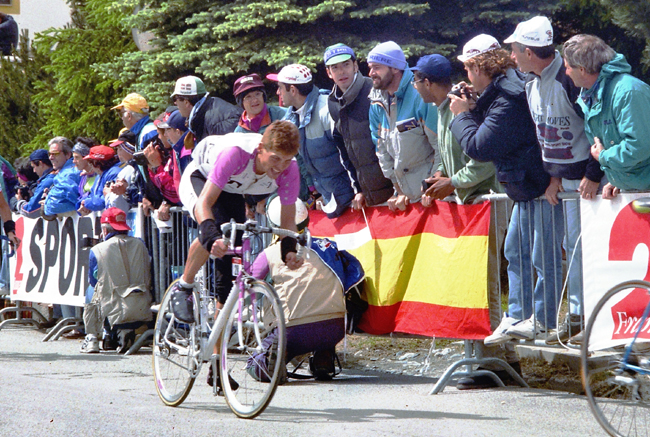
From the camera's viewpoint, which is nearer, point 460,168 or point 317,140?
point 460,168

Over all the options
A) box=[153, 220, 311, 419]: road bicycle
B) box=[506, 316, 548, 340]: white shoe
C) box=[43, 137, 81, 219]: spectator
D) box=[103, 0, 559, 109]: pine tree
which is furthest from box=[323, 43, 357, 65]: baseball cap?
box=[103, 0, 559, 109]: pine tree

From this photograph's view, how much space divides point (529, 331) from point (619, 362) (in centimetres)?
129

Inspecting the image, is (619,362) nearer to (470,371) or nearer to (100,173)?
(470,371)

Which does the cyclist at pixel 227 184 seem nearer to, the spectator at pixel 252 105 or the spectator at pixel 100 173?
the spectator at pixel 252 105

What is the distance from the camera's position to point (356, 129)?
811 centimetres

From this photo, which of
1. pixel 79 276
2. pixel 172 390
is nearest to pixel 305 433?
pixel 172 390

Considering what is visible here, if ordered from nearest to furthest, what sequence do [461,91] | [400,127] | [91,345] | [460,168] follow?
1. [461,91]
2. [460,168]
3. [400,127]
4. [91,345]

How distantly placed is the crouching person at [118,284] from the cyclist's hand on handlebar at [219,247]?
4585 mm

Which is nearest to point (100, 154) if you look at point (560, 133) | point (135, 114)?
point (135, 114)

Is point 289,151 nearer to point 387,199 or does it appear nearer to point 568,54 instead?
point 568,54

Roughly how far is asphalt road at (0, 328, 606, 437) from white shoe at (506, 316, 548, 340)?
1.37 feet

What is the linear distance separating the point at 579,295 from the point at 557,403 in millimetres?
718

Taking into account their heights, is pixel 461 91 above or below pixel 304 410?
above

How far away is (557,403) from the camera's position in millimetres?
6324
